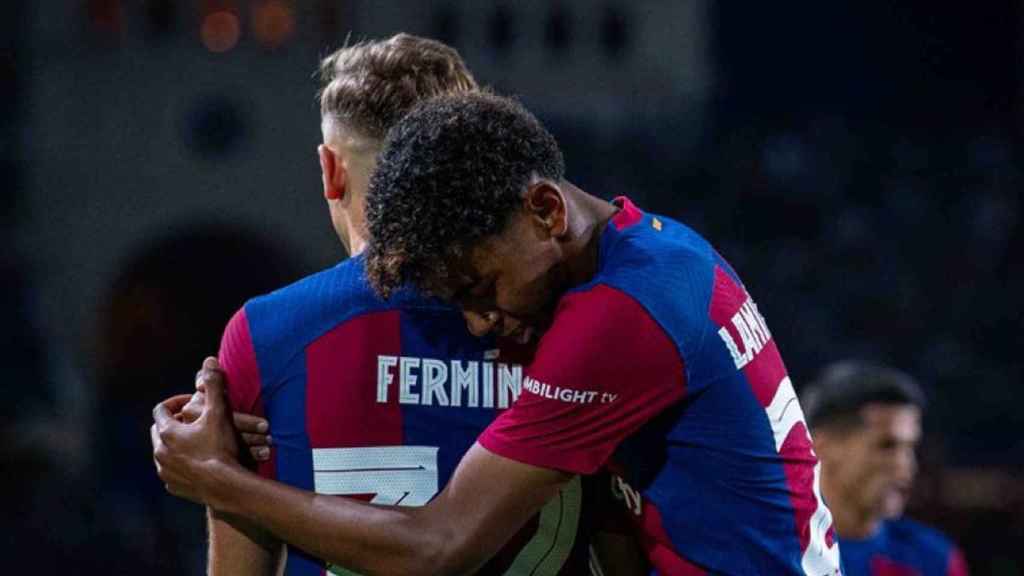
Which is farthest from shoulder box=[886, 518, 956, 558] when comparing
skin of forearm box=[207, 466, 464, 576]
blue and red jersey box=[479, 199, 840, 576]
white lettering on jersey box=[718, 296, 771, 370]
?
skin of forearm box=[207, 466, 464, 576]

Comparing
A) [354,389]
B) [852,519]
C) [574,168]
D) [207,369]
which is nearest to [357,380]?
[354,389]

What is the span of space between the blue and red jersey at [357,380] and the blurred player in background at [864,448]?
8.77ft

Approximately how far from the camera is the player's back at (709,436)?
2.41 meters

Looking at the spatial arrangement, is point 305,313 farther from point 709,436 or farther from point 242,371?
point 709,436

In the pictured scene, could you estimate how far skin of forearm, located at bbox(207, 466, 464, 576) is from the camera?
7.80 feet

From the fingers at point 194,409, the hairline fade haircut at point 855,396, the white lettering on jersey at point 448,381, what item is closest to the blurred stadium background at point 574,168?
the hairline fade haircut at point 855,396

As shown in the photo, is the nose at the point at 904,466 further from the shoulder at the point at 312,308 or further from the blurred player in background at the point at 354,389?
the shoulder at the point at 312,308

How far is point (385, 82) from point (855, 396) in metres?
2.71

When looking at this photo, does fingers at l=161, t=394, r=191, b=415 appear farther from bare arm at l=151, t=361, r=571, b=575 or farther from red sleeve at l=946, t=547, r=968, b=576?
red sleeve at l=946, t=547, r=968, b=576

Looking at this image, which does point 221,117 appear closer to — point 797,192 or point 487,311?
point 797,192

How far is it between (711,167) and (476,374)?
19474mm

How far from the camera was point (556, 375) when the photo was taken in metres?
2.37

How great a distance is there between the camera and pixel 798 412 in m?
2.63

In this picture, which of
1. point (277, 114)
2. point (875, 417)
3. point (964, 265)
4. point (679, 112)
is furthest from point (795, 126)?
point (875, 417)
